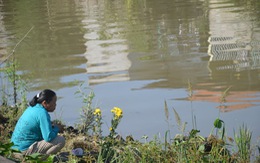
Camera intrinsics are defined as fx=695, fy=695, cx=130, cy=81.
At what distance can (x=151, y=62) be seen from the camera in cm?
1289

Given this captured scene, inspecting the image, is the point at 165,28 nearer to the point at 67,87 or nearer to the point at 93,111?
the point at 67,87

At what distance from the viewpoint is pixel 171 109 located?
9.95 metres

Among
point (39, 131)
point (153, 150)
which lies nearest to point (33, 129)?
point (39, 131)

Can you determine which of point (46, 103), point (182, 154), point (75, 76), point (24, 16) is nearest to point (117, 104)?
point (75, 76)

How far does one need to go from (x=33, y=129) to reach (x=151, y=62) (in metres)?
5.95

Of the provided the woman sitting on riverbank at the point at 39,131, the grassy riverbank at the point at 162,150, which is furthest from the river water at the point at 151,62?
the woman sitting on riverbank at the point at 39,131

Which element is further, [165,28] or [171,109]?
[165,28]

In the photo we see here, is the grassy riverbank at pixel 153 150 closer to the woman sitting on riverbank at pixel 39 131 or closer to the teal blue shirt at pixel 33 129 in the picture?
the woman sitting on riverbank at pixel 39 131

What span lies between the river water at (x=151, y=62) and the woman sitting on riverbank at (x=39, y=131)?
190cm

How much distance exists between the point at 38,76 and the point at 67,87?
1124mm

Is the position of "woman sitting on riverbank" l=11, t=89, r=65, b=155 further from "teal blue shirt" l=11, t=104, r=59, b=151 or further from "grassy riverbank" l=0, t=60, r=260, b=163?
"grassy riverbank" l=0, t=60, r=260, b=163

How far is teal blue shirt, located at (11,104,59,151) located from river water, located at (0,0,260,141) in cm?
194

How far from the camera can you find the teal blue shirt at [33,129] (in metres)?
7.05

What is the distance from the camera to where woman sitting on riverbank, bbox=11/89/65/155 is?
7.05 meters
